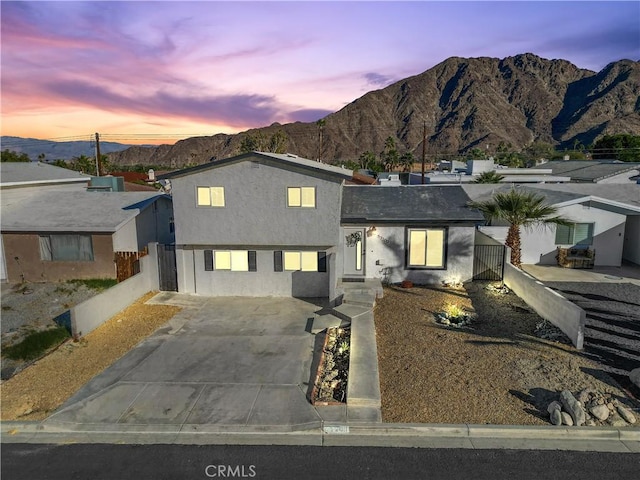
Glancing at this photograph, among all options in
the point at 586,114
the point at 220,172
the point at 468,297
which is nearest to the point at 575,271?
the point at 468,297

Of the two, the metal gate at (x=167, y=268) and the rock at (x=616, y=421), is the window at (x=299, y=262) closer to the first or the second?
the metal gate at (x=167, y=268)

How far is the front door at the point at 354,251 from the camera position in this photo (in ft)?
65.2

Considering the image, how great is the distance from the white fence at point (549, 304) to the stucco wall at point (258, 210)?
7.96 meters

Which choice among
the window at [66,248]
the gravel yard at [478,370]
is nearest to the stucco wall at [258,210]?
the gravel yard at [478,370]

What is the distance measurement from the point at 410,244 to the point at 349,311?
→ 17.8ft

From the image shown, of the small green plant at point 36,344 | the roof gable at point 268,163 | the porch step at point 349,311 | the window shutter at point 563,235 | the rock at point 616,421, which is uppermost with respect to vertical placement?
the roof gable at point 268,163

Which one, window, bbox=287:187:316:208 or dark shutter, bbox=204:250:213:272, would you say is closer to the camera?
window, bbox=287:187:316:208

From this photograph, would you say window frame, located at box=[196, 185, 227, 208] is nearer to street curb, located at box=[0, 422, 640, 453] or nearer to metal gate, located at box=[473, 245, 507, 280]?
street curb, located at box=[0, 422, 640, 453]

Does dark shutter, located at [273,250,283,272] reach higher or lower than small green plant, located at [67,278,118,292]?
higher

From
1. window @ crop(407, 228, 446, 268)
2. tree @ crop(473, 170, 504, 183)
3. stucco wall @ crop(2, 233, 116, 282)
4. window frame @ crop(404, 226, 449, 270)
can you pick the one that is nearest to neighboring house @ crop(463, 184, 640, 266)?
window frame @ crop(404, 226, 449, 270)

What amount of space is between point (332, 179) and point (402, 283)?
19.1ft

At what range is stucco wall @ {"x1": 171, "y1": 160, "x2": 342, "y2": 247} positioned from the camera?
18422mm

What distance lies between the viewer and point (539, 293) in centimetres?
1549

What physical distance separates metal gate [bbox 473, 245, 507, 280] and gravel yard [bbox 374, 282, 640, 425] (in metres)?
3.83
